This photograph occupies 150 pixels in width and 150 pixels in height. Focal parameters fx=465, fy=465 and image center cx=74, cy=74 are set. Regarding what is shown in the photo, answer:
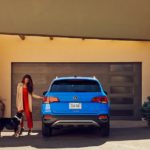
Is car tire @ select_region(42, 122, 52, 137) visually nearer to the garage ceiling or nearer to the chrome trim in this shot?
the chrome trim

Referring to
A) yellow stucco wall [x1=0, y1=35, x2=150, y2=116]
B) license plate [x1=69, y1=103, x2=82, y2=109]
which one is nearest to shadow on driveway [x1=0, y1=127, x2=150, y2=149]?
license plate [x1=69, y1=103, x2=82, y2=109]

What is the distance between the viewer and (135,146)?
36.6ft

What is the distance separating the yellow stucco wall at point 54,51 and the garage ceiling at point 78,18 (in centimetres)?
158

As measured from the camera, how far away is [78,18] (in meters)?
15.8

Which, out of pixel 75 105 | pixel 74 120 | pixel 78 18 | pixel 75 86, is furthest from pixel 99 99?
pixel 78 18

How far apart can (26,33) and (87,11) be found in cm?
228

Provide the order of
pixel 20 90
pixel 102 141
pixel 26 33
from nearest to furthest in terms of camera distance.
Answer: pixel 102 141 → pixel 20 90 → pixel 26 33

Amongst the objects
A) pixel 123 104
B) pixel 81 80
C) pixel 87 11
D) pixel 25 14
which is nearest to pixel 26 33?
pixel 25 14

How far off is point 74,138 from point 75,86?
1407 mm

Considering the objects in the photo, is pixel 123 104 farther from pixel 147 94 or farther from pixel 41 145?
pixel 41 145

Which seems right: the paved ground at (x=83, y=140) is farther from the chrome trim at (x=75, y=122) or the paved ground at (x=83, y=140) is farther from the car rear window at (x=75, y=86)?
the car rear window at (x=75, y=86)

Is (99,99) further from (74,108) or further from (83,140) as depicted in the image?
(83,140)

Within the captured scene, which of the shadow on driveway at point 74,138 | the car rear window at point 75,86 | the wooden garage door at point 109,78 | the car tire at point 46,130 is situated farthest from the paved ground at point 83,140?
the wooden garage door at point 109,78

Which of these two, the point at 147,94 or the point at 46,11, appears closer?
the point at 46,11
